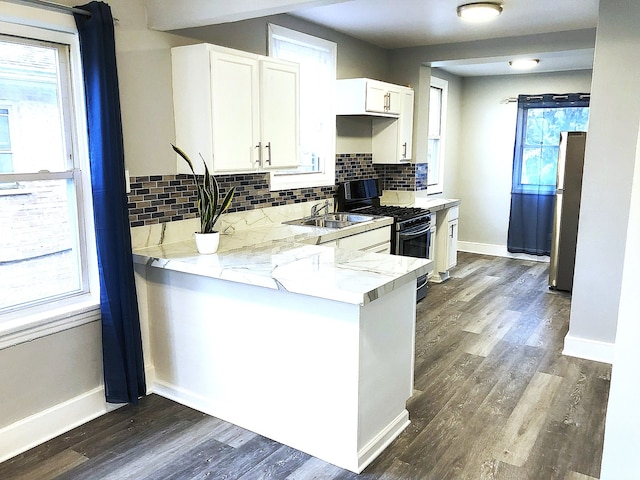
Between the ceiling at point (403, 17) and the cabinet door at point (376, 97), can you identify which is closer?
the ceiling at point (403, 17)

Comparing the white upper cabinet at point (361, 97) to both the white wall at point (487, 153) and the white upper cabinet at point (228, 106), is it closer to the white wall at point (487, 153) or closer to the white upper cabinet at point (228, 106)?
the white upper cabinet at point (228, 106)

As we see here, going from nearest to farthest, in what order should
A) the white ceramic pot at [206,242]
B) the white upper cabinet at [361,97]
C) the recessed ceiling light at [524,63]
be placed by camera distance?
the white ceramic pot at [206,242], the white upper cabinet at [361,97], the recessed ceiling light at [524,63]

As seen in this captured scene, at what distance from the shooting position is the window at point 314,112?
13.5 feet

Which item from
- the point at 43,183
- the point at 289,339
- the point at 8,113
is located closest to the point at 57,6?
the point at 8,113

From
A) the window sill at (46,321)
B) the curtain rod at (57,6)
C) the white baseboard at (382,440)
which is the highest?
the curtain rod at (57,6)

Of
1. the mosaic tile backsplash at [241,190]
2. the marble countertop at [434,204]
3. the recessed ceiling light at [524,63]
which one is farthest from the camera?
the recessed ceiling light at [524,63]

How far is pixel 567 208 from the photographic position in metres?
5.11

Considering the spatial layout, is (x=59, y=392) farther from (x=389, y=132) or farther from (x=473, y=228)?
(x=473, y=228)

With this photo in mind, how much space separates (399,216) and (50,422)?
118 inches

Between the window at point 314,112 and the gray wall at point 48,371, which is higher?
the window at point 314,112

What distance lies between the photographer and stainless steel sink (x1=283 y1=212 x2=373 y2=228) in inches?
163

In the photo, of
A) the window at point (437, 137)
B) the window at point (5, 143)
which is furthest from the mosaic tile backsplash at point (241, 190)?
the window at point (437, 137)

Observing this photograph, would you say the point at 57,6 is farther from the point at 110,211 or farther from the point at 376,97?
the point at 376,97

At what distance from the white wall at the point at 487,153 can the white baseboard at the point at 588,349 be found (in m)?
3.42
